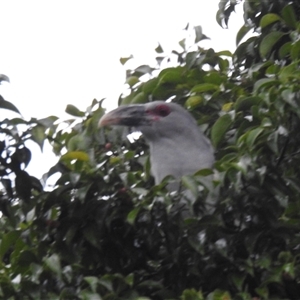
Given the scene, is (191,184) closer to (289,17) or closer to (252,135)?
(252,135)

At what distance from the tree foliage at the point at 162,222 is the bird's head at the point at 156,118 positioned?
65 centimetres

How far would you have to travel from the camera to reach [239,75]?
18.0ft

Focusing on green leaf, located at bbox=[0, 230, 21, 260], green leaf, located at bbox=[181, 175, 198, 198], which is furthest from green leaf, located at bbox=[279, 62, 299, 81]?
green leaf, located at bbox=[0, 230, 21, 260]

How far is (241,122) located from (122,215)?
0.72 metres

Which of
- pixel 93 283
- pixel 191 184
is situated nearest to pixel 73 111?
pixel 191 184

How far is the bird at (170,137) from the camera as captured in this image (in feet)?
16.6

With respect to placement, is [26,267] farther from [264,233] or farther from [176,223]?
[264,233]

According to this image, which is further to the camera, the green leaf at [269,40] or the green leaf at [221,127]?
the green leaf at [269,40]

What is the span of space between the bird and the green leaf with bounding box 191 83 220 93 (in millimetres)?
311

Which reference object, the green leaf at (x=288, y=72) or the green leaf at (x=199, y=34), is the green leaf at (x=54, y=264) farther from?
the green leaf at (x=199, y=34)

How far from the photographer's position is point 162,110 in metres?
5.21

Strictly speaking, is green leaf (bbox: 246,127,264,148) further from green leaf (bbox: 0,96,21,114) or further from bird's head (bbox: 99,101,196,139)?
bird's head (bbox: 99,101,196,139)

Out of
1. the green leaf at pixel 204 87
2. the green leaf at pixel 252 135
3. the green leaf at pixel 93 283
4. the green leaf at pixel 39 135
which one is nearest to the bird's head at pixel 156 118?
the green leaf at pixel 204 87

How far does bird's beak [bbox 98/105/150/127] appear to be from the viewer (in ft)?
15.6
